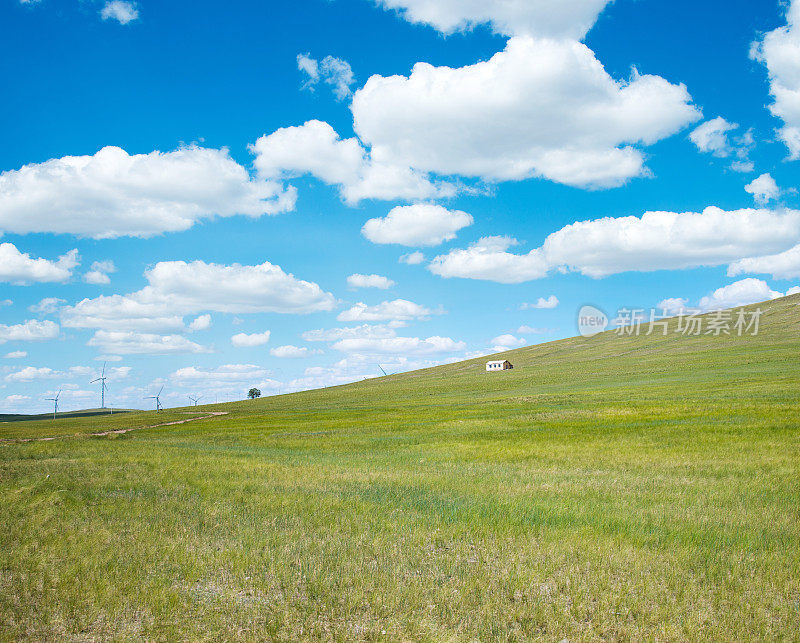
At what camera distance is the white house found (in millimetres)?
160375

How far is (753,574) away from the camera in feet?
29.6

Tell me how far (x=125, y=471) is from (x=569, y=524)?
17509 millimetres

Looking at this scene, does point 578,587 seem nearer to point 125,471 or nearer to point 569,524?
point 569,524

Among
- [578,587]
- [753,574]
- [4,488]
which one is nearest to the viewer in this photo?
[578,587]

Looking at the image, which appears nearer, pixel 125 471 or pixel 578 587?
pixel 578 587

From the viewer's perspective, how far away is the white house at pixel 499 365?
526 feet

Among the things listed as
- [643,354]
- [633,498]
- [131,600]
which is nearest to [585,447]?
[633,498]

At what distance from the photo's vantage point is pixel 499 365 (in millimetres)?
162375

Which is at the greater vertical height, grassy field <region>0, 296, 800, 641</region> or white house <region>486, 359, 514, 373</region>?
white house <region>486, 359, 514, 373</region>

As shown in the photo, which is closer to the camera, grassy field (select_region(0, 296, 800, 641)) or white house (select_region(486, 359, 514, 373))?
grassy field (select_region(0, 296, 800, 641))

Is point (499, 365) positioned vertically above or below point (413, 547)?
above

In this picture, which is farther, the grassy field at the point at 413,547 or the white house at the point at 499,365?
the white house at the point at 499,365

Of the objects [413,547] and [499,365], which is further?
[499,365]

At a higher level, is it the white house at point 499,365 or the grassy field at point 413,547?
the white house at point 499,365
